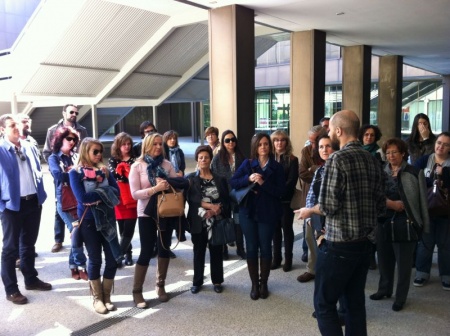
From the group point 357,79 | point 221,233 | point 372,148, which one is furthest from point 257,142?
point 357,79

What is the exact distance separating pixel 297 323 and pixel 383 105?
1250 centimetres

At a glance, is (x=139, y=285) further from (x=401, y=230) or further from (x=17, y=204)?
(x=401, y=230)

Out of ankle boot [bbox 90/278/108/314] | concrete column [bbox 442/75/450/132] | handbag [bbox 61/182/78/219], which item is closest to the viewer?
ankle boot [bbox 90/278/108/314]

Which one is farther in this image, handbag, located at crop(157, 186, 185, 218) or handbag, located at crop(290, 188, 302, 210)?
handbag, located at crop(290, 188, 302, 210)

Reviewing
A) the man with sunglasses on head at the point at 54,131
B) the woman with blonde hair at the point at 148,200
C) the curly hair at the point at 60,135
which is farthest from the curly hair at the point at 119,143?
the woman with blonde hair at the point at 148,200

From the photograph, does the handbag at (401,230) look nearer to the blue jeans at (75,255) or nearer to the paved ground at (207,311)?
the paved ground at (207,311)

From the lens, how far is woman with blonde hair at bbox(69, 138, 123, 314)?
387 cm

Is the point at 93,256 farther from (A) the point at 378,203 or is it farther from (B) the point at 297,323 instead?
(A) the point at 378,203

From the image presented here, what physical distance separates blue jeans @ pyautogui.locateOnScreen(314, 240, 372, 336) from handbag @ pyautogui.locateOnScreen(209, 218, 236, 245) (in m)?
1.51

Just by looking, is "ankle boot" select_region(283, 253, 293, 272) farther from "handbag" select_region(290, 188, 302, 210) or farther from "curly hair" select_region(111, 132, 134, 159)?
"curly hair" select_region(111, 132, 134, 159)

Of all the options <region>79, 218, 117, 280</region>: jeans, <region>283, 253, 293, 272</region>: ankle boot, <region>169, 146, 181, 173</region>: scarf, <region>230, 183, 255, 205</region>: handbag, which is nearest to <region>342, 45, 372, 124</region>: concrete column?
<region>169, 146, 181, 173</region>: scarf

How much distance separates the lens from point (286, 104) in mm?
25422

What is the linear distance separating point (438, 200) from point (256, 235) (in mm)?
1877

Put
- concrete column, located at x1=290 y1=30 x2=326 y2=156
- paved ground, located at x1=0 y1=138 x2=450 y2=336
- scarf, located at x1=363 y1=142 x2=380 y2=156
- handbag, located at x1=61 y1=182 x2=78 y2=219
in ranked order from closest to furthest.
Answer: paved ground, located at x1=0 y1=138 x2=450 y2=336 < handbag, located at x1=61 y1=182 x2=78 y2=219 < scarf, located at x1=363 y1=142 x2=380 y2=156 < concrete column, located at x1=290 y1=30 x2=326 y2=156
